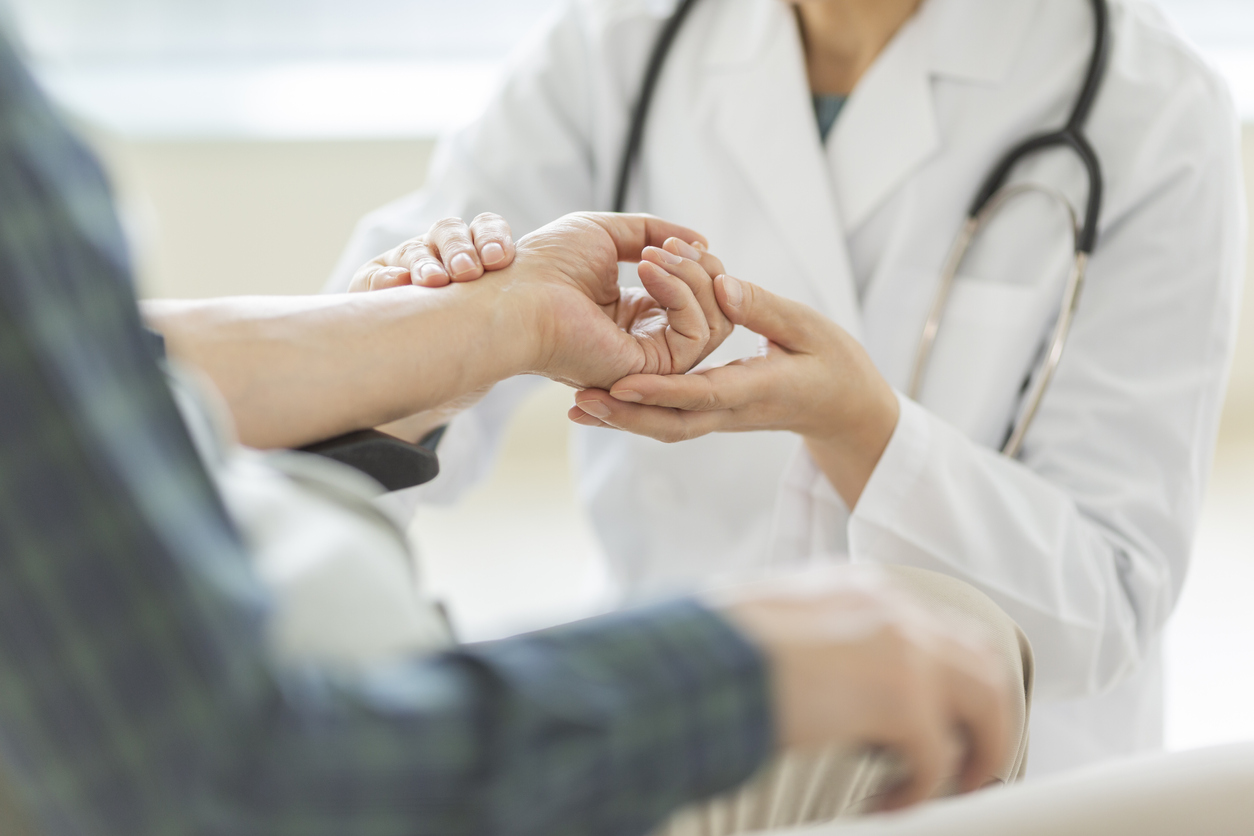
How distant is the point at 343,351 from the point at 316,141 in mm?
1439

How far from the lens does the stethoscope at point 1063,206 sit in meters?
0.82

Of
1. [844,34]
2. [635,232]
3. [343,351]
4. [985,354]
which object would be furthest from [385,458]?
[844,34]

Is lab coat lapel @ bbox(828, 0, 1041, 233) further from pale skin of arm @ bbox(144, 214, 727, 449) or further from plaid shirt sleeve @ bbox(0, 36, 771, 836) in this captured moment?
plaid shirt sleeve @ bbox(0, 36, 771, 836)

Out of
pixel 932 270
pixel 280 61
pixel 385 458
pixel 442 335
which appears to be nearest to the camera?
pixel 385 458

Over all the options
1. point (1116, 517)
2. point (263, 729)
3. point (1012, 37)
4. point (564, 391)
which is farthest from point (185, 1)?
point (263, 729)

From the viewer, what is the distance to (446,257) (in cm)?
71

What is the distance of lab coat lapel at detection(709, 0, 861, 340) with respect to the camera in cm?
90

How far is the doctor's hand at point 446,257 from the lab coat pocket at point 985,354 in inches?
14.8

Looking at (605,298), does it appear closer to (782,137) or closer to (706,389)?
(706,389)

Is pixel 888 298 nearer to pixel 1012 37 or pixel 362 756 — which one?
pixel 1012 37

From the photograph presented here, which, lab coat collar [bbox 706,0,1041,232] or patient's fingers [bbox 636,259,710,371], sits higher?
lab coat collar [bbox 706,0,1041,232]

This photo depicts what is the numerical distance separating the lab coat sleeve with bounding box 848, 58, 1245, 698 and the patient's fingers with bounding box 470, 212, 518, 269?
0.97 ft

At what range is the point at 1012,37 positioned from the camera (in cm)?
90

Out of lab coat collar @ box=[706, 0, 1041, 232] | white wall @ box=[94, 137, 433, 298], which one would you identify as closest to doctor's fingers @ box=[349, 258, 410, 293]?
lab coat collar @ box=[706, 0, 1041, 232]
